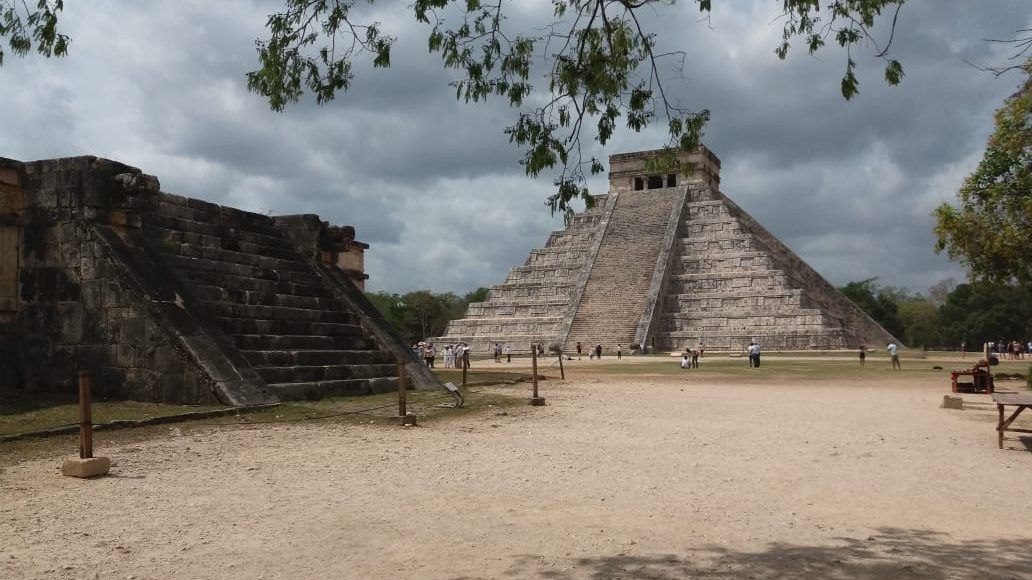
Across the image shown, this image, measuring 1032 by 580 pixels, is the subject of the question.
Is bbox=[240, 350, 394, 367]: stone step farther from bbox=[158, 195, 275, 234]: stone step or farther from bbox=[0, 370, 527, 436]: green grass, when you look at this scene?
bbox=[158, 195, 275, 234]: stone step

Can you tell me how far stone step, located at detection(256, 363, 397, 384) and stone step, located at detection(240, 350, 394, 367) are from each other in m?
0.13

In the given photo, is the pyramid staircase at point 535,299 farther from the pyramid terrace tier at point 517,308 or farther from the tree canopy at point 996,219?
the tree canopy at point 996,219

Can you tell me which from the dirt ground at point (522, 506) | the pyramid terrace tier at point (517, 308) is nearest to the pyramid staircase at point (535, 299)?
the pyramid terrace tier at point (517, 308)

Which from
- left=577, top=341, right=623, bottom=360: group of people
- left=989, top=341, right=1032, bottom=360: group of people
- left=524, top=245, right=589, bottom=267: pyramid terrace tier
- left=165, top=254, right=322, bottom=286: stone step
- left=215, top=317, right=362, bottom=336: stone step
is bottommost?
left=989, top=341, right=1032, bottom=360: group of people

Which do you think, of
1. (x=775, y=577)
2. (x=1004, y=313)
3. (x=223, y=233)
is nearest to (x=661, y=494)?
(x=775, y=577)

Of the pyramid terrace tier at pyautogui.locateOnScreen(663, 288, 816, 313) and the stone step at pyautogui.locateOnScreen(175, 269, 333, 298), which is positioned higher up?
the pyramid terrace tier at pyautogui.locateOnScreen(663, 288, 816, 313)

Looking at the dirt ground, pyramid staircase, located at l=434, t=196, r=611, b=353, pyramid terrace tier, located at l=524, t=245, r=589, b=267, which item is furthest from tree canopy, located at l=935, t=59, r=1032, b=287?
pyramid terrace tier, located at l=524, t=245, r=589, b=267

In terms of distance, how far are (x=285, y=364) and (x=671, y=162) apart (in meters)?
5.91

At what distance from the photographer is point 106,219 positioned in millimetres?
8773

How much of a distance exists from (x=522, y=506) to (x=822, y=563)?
1750 millimetres

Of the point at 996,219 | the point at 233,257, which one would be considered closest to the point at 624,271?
the point at 996,219

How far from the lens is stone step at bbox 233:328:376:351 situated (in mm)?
9352

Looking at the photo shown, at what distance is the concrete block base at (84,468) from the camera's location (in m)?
4.98

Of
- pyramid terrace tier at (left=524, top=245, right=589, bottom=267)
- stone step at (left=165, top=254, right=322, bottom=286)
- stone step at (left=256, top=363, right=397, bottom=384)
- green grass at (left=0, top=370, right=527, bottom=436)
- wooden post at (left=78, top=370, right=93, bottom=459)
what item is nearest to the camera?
wooden post at (left=78, top=370, right=93, bottom=459)
